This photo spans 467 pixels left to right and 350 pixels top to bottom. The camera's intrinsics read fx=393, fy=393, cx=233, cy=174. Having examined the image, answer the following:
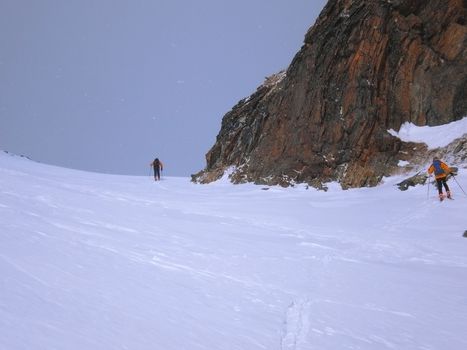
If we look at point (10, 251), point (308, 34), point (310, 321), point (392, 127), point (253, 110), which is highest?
point (308, 34)

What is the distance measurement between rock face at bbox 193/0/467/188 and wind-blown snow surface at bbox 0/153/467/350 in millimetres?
8095

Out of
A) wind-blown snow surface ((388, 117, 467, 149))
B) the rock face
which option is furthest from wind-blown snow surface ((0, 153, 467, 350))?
the rock face

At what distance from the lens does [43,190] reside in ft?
53.6

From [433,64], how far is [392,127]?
4.13 meters

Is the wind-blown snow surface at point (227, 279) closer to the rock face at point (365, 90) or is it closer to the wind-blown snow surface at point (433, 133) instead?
the wind-blown snow surface at point (433, 133)

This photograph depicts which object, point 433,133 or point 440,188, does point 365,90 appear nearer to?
point 433,133

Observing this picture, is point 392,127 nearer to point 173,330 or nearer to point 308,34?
point 308,34

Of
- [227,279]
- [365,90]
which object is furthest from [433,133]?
[227,279]

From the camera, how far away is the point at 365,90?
72.9 ft

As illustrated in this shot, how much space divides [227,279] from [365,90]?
60.4 feet

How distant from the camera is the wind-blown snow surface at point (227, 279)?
4477mm

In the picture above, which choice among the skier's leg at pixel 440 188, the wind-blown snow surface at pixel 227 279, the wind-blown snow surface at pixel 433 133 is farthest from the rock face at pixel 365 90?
the wind-blown snow surface at pixel 227 279

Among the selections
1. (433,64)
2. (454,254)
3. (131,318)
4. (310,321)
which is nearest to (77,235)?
(131,318)

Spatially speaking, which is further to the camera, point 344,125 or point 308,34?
point 308,34
